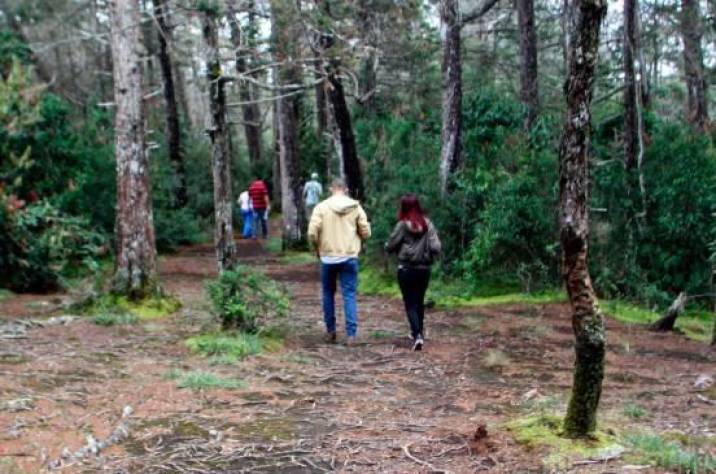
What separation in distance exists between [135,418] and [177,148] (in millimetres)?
21721

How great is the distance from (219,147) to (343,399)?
3724mm

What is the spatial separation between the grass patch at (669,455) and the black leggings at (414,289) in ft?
14.7

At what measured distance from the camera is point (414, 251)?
9312mm

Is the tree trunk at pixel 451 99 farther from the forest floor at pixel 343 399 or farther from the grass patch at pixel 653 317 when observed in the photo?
the forest floor at pixel 343 399

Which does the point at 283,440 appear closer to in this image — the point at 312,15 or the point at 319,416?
the point at 319,416

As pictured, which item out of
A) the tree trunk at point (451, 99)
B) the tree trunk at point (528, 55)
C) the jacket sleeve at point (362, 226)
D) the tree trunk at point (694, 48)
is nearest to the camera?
the jacket sleeve at point (362, 226)

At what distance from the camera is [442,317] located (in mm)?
12086

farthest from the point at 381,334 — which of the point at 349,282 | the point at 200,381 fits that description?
the point at 200,381

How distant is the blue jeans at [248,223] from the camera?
2564 cm

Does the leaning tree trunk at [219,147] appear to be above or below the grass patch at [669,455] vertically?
above

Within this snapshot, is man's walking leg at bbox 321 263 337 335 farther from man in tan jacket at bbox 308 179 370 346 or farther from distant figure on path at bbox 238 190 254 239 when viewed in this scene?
distant figure on path at bbox 238 190 254 239

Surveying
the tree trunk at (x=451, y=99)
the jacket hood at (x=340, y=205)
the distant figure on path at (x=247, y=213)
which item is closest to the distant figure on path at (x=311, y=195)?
the distant figure on path at (x=247, y=213)

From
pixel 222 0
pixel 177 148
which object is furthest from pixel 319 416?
pixel 177 148

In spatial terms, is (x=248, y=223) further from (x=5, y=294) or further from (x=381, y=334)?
(x=381, y=334)
